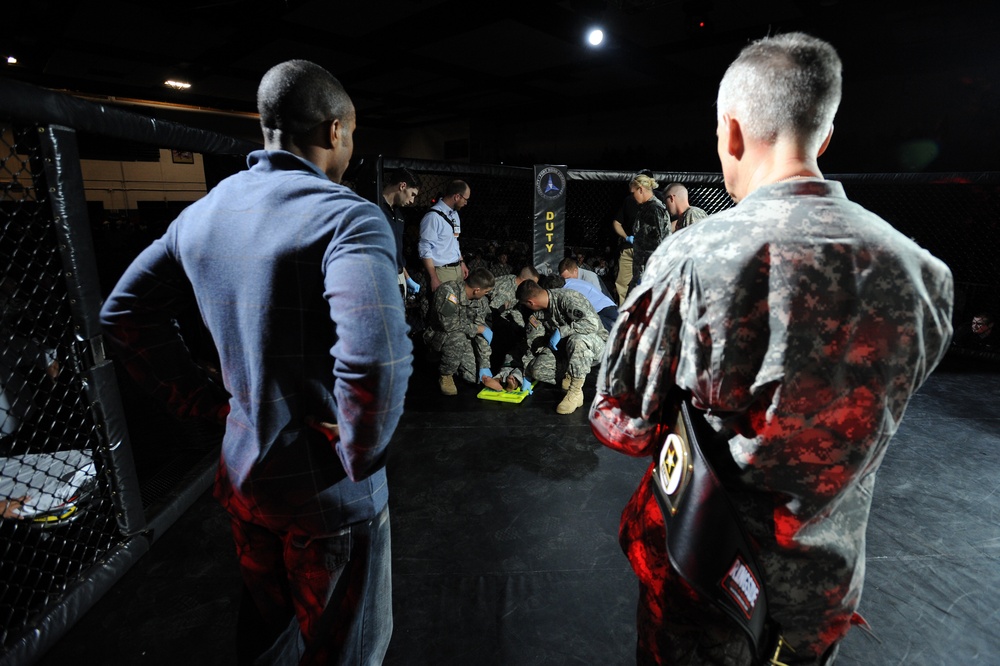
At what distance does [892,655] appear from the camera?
1.56m

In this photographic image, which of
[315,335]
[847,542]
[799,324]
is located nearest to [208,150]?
[315,335]

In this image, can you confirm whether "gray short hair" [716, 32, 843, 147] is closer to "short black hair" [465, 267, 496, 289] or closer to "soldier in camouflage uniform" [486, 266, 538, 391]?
"short black hair" [465, 267, 496, 289]

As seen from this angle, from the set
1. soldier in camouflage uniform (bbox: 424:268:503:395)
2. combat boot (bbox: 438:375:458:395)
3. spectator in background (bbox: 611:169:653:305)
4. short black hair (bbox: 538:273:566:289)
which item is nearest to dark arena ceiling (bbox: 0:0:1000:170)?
spectator in background (bbox: 611:169:653:305)

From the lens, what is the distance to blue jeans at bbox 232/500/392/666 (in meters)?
0.99

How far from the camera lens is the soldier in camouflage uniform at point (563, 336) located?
3.45m

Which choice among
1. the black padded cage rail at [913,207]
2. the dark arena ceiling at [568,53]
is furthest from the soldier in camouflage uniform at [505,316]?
the dark arena ceiling at [568,53]

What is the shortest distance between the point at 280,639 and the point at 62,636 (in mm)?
1067

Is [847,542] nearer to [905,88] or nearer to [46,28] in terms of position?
[905,88]

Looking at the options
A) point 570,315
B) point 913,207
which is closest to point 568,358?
point 570,315

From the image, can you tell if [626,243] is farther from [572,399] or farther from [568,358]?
[572,399]

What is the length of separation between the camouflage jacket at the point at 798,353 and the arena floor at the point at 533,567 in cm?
98

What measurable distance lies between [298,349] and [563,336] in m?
2.92

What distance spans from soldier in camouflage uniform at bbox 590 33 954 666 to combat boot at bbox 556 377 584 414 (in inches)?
96.9

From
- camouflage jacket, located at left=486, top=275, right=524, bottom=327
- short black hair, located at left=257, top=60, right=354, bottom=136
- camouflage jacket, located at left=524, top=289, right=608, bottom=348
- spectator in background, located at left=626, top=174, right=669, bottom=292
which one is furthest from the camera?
camouflage jacket, located at left=486, top=275, right=524, bottom=327
